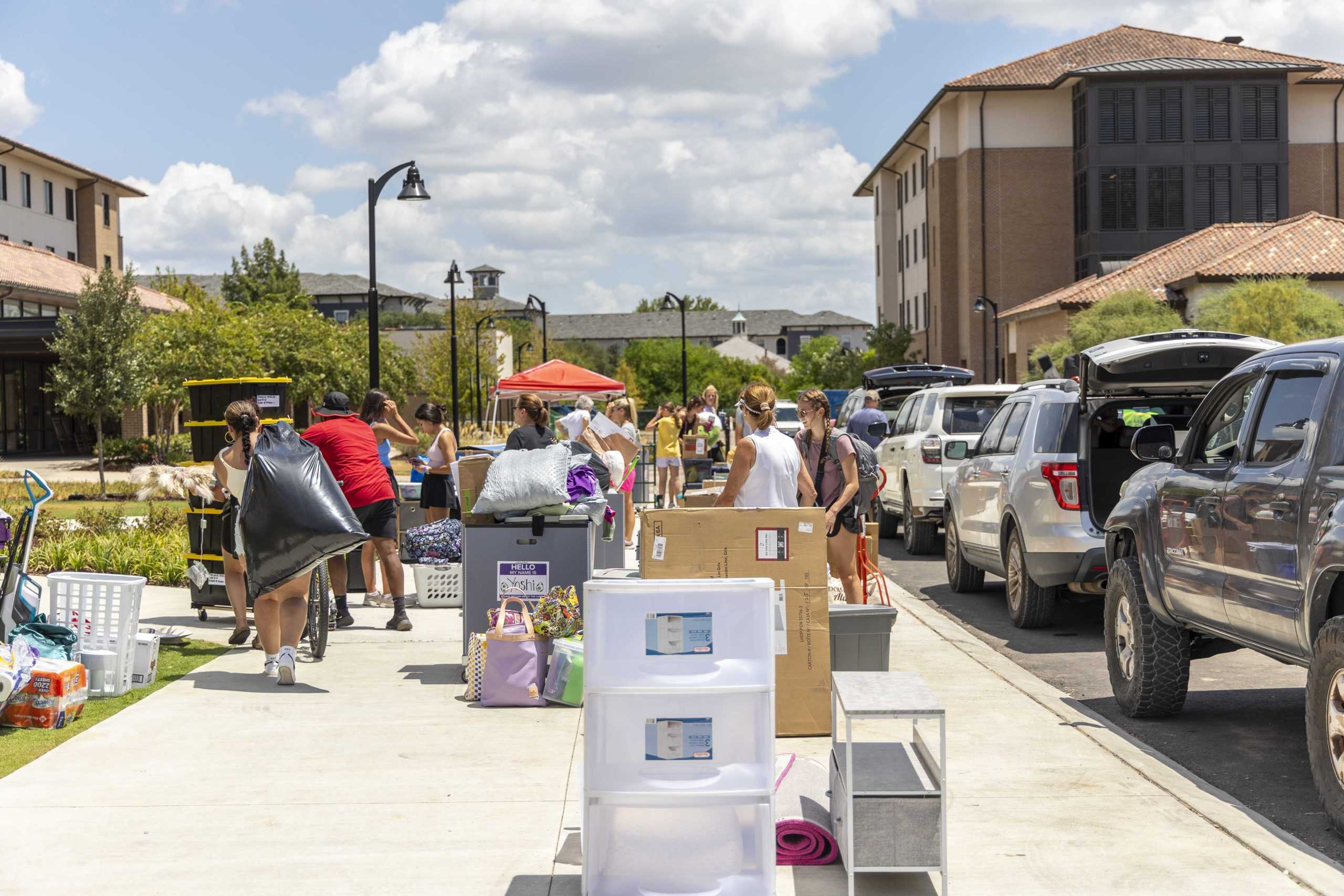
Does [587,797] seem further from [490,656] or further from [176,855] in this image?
[490,656]

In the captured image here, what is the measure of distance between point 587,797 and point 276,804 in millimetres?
2046

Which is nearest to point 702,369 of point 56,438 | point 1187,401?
point 56,438

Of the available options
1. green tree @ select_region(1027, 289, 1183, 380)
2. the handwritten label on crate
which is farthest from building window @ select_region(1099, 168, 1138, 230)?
the handwritten label on crate

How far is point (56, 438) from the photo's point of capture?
168 feet

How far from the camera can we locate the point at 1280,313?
108 ft

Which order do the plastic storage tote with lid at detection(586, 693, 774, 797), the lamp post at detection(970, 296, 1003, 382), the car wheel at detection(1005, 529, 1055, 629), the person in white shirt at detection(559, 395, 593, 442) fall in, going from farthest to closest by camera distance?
the lamp post at detection(970, 296, 1003, 382) → the person in white shirt at detection(559, 395, 593, 442) → the car wheel at detection(1005, 529, 1055, 629) → the plastic storage tote with lid at detection(586, 693, 774, 797)

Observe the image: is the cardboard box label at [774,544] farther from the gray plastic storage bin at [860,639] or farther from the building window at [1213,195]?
the building window at [1213,195]

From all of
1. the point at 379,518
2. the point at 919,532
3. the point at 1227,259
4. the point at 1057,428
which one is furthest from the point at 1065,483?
the point at 1227,259

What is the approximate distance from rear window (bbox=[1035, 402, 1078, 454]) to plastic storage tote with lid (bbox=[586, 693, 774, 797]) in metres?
6.40

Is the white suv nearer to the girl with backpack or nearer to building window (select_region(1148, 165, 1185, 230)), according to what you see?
the girl with backpack

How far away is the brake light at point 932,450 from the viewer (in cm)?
1575

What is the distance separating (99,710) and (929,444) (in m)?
10.1

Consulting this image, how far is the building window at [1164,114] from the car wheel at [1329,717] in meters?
55.0

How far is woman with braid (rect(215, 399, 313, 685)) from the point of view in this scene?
28.1 feet
